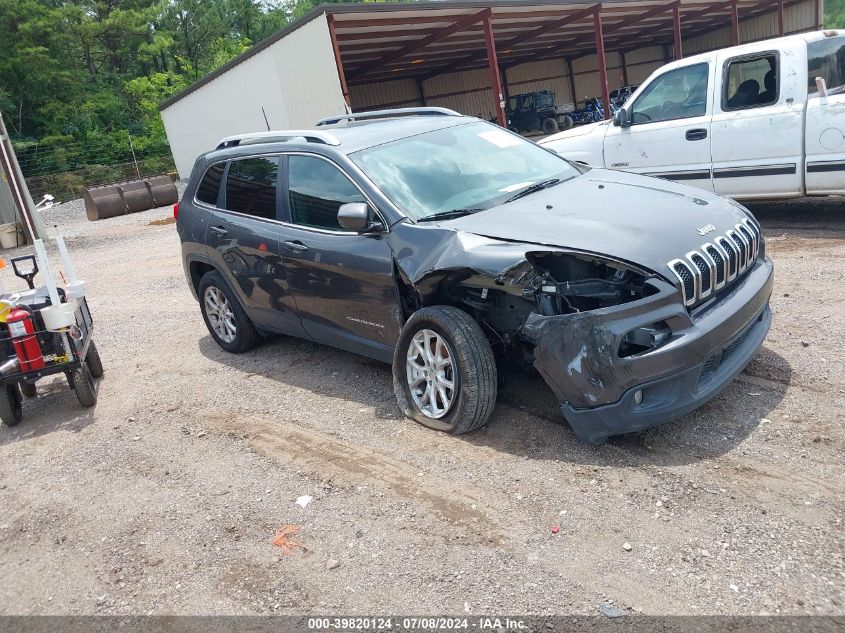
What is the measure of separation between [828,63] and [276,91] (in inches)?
551

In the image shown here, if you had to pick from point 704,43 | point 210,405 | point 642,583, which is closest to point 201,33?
point 704,43

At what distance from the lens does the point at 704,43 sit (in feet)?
122

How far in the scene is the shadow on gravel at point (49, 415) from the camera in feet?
18.2

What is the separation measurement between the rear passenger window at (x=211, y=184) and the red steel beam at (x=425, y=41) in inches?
543

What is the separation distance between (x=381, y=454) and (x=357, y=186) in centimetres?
176

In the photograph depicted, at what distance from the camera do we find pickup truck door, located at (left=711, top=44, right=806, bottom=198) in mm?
7297

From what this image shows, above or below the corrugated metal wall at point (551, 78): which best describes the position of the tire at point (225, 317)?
below

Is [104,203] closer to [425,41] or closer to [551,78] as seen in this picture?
[425,41]

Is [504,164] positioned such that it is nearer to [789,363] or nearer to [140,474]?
[789,363]

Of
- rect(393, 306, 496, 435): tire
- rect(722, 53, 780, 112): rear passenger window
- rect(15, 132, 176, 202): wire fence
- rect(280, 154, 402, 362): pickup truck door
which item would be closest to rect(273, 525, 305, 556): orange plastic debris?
rect(393, 306, 496, 435): tire

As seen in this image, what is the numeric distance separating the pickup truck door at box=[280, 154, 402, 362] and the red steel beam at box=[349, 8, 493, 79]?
14744 mm

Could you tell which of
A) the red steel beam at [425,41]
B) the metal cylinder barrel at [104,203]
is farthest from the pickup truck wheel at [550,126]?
the metal cylinder barrel at [104,203]

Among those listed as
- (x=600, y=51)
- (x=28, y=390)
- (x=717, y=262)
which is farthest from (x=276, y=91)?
(x=717, y=262)

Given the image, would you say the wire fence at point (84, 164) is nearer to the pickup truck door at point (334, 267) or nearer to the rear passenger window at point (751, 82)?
the pickup truck door at point (334, 267)
